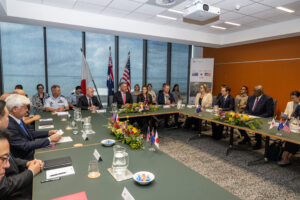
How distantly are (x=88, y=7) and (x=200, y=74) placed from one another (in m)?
5.08

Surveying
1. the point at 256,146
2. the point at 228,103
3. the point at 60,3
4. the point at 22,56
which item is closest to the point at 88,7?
the point at 60,3

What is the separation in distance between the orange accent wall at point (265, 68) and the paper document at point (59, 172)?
680cm

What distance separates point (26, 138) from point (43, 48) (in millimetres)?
4893

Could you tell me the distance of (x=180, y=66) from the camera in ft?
28.0

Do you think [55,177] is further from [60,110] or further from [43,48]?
[43,48]

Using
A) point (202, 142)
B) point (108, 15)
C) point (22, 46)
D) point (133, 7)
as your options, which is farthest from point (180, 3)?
point (22, 46)

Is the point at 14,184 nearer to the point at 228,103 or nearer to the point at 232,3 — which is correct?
the point at 232,3

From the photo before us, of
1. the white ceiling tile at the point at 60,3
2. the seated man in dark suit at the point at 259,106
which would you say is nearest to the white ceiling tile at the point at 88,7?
the white ceiling tile at the point at 60,3

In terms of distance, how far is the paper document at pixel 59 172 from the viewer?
155 centimetres

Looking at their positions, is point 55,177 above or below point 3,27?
below

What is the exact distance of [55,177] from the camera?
152cm

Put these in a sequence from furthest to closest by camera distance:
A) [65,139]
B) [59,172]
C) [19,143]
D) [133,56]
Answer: [133,56] → [65,139] → [19,143] → [59,172]

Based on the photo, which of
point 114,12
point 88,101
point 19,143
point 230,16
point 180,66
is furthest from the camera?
point 180,66

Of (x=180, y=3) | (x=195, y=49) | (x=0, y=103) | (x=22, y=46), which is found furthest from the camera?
(x=195, y=49)
